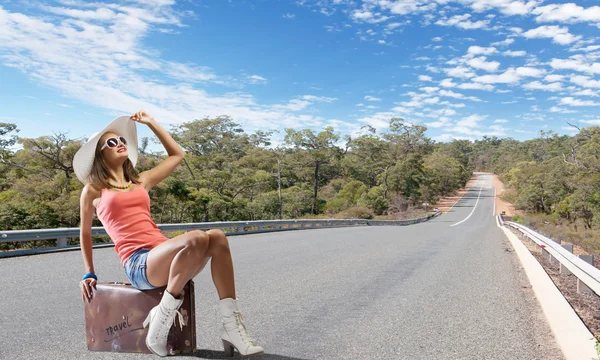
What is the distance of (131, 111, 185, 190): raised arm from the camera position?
134 inches

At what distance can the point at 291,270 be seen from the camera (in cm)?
A: 806

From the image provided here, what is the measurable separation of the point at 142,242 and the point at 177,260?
0.43 meters

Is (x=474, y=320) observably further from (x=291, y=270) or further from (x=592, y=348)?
(x=291, y=270)

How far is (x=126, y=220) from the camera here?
316 cm

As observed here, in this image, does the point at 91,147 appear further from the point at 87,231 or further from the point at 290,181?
the point at 290,181

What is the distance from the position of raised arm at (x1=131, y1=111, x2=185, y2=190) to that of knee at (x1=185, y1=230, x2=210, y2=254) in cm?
75

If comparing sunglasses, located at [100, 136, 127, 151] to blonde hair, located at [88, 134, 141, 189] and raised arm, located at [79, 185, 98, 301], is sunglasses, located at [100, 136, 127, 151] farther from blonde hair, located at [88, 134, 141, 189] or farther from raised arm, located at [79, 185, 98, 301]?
raised arm, located at [79, 185, 98, 301]

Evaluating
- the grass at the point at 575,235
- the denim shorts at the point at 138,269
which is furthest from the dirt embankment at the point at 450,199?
the denim shorts at the point at 138,269

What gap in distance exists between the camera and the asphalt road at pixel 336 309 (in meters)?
3.75

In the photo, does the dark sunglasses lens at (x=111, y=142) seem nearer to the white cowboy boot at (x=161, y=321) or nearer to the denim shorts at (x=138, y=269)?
the denim shorts at (x=138, y=269)

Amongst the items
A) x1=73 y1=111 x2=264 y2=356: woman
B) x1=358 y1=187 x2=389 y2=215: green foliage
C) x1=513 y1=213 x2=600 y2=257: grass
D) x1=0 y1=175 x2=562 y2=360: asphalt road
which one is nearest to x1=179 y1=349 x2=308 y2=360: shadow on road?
x1=0 y1=175 x2=562 y2=360: asphalt road

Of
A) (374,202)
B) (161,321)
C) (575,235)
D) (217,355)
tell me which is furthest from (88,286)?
(374,202)

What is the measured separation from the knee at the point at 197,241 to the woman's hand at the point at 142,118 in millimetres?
977

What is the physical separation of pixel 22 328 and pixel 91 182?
6.48 ft
